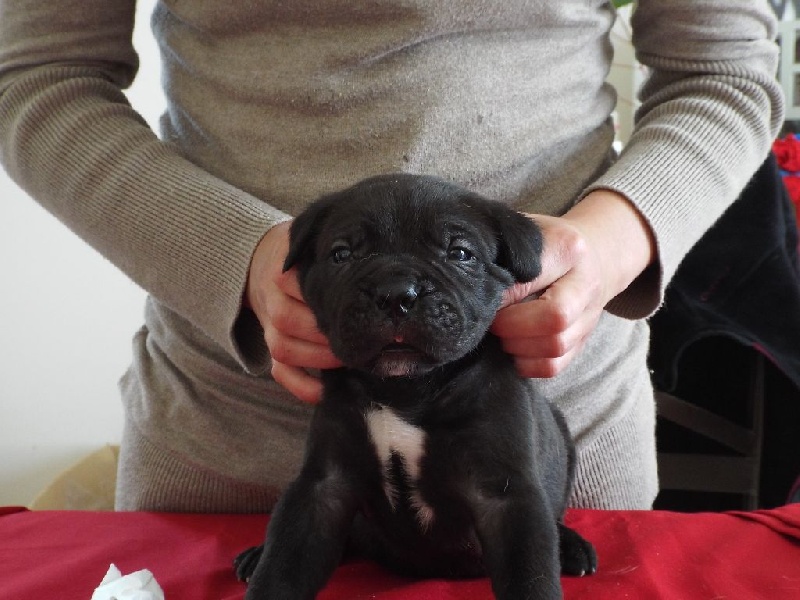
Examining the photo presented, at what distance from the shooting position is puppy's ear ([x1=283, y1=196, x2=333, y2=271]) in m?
0.86

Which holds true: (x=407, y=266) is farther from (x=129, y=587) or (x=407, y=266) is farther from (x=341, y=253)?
(x=129, y=587)

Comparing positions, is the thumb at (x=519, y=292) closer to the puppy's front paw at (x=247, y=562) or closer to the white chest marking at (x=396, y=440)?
the white chest marking at (x=396, y=440)

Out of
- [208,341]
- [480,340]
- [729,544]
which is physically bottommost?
[729,544]

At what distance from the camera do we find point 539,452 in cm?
90

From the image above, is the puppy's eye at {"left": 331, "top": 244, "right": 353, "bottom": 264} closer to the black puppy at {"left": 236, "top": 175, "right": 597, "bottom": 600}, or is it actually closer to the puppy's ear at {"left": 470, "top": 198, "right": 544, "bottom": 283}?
the black puppy at {"left": 236, "top": 175, "right": 597, "bottom": 600}

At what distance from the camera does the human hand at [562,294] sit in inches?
33.3

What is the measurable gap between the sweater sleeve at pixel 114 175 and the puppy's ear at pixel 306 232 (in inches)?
3.8

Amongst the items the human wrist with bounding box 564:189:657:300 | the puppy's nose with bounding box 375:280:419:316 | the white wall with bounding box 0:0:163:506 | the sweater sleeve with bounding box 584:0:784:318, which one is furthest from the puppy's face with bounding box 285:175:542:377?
the white wall with bounding box 0:0:163:506

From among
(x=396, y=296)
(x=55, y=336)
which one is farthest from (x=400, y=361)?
(x=55, y=336)

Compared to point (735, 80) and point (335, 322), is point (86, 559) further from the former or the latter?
point (735, 80)

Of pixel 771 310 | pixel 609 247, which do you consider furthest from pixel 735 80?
pixel 771 310

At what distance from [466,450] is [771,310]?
1.10m

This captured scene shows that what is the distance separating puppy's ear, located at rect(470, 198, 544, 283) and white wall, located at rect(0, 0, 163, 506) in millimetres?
1796

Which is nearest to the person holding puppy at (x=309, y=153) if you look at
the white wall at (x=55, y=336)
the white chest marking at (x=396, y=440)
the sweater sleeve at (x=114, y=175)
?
the sweater sleeve at (x=114, y=175)
